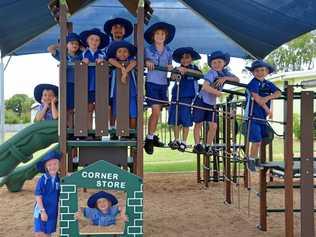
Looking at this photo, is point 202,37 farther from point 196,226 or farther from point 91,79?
point 91,79

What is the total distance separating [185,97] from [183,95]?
3cm

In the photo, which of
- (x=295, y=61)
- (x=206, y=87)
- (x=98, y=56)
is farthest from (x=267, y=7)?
(x=295, y=61)

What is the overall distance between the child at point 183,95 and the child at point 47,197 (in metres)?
1.72

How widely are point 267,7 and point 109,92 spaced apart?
115 inches

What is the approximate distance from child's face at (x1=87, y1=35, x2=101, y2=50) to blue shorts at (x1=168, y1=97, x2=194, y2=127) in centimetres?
117

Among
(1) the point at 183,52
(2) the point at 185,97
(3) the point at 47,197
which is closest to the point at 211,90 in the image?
(2) the point at 185,97

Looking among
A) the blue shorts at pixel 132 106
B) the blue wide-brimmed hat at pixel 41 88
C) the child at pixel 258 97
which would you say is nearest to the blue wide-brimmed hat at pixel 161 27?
the child at pixel 258 97

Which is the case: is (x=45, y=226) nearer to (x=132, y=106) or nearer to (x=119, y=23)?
(x=132, y=106)

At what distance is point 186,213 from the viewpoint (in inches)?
297

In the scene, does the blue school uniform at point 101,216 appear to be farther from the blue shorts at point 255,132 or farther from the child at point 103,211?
the blue shorts at point 255,132

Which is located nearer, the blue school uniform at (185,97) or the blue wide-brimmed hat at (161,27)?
the blue wide-brimmed hat at (161,27)

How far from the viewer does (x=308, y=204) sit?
5422 mm

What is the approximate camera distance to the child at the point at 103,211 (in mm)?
4746

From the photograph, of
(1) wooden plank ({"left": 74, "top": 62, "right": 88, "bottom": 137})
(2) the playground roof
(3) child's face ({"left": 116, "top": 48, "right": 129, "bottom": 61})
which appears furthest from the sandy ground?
(2) the playground roof
